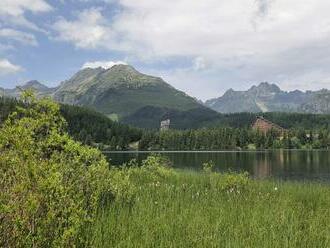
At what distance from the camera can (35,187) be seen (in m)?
7.81

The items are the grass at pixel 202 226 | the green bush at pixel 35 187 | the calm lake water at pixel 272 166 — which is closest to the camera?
the green bush at pixel 35 187

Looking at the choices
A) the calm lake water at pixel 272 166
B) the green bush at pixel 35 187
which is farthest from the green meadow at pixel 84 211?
the calm lake water at pixel 272 166

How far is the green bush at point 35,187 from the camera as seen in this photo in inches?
283

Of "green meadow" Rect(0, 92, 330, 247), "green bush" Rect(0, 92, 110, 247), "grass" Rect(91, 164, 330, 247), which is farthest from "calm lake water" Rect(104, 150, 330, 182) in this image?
"green bush" Rect(0, 92, 110, 247)

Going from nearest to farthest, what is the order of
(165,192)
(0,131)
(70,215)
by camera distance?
(70,215), (0,131), (165,192)

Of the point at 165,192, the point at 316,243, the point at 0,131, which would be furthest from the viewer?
the point at 165,192

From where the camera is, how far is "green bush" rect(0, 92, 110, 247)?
7180 millimetres

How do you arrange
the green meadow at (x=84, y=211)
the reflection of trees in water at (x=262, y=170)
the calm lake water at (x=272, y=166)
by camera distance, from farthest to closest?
1. the calm lake water at (x=272, y=166)
2. the reflection of trees in water at (x=262, y=170)
3. the green meadow at (x=84, y=211)

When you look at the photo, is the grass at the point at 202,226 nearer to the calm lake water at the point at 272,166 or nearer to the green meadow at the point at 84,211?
the green meadow at the point at 84,211

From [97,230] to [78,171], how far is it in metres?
2.15

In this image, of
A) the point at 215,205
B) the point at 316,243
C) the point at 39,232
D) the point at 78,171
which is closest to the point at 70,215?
the point at 39,232

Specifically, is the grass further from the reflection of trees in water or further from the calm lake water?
the reflection of trees in water

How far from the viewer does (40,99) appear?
31.9ft

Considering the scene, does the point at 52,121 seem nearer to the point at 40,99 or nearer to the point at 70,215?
the point at 40,99
